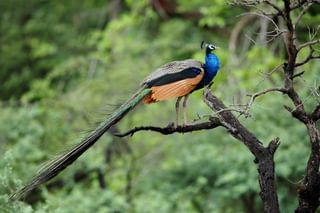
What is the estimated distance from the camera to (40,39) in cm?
1695

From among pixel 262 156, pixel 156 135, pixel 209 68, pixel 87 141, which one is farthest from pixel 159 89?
pixel 156 135

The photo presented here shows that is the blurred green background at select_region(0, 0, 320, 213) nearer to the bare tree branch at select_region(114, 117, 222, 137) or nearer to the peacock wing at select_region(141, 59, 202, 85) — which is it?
the bare tree branch at select_region(114, 117, 222, 137)

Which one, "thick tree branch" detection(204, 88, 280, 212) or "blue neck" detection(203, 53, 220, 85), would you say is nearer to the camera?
"blue neck" detection(203, 53, 220, 85)

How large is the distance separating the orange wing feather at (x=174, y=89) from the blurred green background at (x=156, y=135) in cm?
155

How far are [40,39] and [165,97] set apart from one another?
483 inches

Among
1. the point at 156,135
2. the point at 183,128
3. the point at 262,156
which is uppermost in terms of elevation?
the point at 183,128

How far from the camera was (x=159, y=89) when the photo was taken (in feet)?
16.4

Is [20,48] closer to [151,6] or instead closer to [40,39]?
[40,39]

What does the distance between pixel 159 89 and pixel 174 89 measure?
0.09 meters

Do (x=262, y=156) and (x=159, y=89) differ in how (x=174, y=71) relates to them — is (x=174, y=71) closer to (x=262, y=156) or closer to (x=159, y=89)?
(x=159, y=89)

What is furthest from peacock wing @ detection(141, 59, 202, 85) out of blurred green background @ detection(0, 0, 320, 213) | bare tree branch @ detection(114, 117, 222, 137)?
blurred green background @ detection(0, 0, 320, 213)

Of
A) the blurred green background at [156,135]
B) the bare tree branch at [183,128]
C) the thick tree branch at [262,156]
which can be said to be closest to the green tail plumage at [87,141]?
the bare tree branch at [183,128]

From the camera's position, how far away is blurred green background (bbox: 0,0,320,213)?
930 cm

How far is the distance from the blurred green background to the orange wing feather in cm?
155
